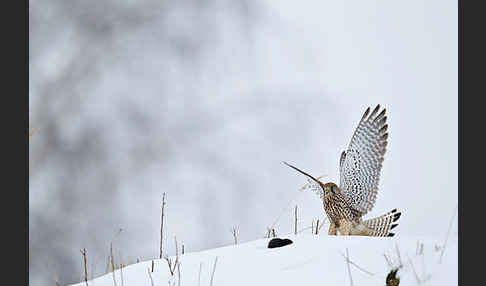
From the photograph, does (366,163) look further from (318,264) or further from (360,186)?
(318,264)

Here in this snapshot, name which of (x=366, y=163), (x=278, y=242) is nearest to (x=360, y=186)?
(x=366, y=163)

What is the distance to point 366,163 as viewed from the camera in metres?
1.34

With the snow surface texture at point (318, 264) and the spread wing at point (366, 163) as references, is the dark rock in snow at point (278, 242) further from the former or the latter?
the spread wing at point (366, 163)

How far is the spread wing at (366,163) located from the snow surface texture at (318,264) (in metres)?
0.22

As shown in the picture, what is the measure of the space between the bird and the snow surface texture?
0.55ft

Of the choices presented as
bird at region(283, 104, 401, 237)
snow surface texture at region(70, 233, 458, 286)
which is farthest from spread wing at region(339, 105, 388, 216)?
snow surface texture at region(70, 233, 458, 286)

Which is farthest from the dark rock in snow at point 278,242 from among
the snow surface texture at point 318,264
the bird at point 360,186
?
the bird at point 360,186

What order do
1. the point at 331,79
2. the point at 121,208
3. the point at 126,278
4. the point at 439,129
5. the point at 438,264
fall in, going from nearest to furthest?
the point at 438,264
the point at 126,278
the point at 439,129
the point at 331,79
the point at 121,208

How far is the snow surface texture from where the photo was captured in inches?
37.8

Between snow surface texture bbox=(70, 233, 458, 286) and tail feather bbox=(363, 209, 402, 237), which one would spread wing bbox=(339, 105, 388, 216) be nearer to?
tail feather bbox=(363, 209, 402, 237)

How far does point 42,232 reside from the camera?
184 cm

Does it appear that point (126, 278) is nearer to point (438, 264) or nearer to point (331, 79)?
point (438, 264)

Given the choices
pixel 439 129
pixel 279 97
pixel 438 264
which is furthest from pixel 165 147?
pixel 438 264

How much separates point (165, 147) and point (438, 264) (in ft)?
3.39
